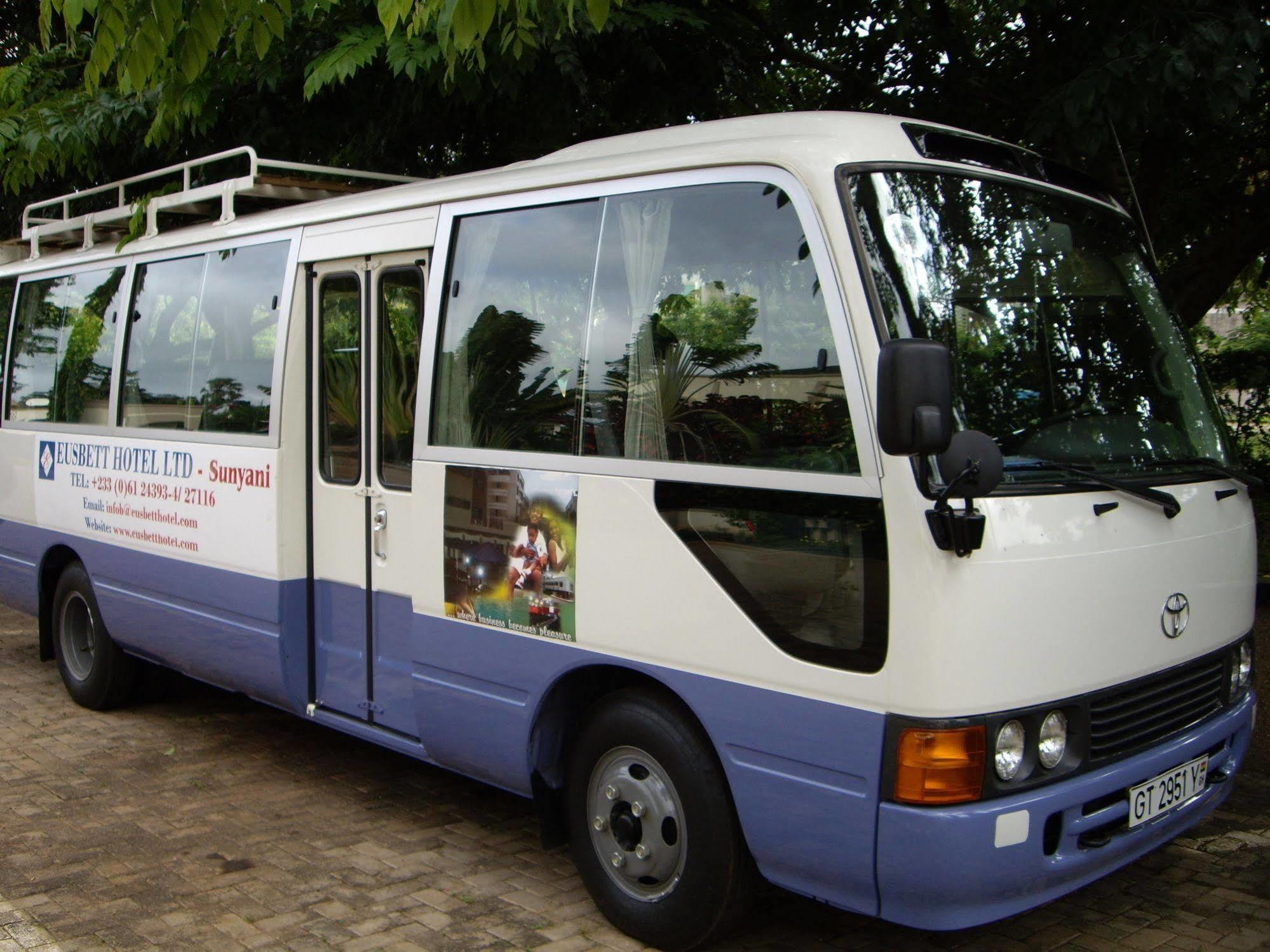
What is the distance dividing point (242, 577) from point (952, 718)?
154 inches

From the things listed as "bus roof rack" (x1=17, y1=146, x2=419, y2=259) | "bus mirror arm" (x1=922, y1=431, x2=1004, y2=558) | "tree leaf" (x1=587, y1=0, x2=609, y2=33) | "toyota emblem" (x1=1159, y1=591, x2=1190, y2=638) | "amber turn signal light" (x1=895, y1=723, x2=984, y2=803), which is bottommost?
"amber turn signal light" (x1=895, y1=723, x2=984, y2=803)

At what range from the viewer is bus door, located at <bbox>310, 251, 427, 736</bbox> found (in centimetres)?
547

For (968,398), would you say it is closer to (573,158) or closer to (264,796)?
(573,158)

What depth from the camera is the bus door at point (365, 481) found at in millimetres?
5469

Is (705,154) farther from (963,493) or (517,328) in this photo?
(963,493)

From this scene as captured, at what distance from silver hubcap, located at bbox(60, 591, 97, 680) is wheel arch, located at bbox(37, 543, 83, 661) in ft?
0.53

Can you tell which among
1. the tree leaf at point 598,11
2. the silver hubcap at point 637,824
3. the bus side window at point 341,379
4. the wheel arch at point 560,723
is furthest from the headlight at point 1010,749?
the bus side window at point 341,379

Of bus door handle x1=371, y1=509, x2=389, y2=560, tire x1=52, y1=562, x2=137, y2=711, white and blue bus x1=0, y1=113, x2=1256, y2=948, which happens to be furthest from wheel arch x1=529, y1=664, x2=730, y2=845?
tire x1=52, y1=562, x2=137, y2=711

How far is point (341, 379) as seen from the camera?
5926 mm

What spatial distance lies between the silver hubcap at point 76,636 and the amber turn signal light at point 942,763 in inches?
236

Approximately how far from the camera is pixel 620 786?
4.47m

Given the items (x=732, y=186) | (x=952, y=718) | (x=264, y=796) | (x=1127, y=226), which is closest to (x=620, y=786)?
(x=952, y=718)

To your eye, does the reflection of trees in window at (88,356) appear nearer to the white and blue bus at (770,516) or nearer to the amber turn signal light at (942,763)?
the white and blue bus at (770,516)

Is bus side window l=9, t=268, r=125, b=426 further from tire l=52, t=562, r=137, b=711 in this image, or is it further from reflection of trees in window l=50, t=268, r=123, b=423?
tire l=52, t=562, r=137, b=711
